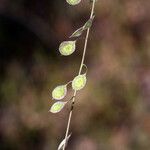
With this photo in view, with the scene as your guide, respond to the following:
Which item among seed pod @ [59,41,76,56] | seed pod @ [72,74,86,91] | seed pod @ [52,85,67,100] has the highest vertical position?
seed pod @ [59,41,76,56]

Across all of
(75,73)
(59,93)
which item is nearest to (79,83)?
(59,93)

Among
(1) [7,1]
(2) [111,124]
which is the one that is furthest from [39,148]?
(1) [7,1]

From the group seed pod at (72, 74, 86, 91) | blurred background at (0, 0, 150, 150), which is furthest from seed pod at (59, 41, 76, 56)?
blurred background at (0, 0, 150, 150)

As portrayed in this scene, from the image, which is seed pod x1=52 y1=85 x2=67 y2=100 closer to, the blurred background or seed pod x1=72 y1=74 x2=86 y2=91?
seed pod x1=72 y1=74 x2=86 y2=91

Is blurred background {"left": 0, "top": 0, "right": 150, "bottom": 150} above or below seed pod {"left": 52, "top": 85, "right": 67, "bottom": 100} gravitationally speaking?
below

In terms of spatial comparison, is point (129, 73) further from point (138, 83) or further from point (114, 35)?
point (114, 35)

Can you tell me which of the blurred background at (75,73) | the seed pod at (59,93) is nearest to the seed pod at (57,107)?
the seed pod at (59,93)

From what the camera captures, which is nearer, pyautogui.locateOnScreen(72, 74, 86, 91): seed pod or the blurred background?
pyautogui.locateOnScreen(72, 74, 86, 91): seed pod

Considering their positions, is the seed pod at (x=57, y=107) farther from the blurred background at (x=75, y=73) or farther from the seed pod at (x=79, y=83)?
the blurred background at (x=75, y=73)
